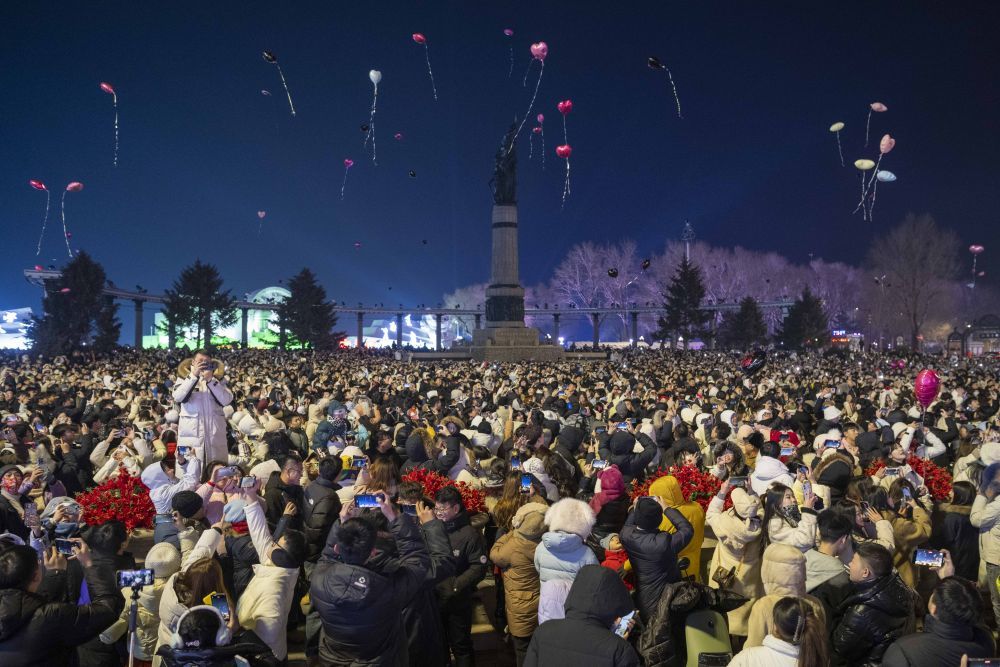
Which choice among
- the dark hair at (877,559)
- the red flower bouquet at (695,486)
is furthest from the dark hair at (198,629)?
the red flower bouquet at (695,486)

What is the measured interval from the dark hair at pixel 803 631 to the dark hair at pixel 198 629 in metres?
2.75

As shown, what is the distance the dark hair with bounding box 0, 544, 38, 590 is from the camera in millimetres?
3805

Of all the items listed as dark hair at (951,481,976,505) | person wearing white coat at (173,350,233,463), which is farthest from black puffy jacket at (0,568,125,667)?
dark hair at (951,481,976,505)

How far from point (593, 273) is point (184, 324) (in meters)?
48.6

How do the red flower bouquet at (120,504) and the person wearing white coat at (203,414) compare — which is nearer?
the red flower bouquet at (120,504)

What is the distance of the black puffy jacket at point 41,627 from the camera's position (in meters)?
3.70

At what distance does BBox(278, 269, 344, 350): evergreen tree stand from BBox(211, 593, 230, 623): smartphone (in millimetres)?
65215

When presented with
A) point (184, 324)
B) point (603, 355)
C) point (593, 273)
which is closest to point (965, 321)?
point (593, 273)

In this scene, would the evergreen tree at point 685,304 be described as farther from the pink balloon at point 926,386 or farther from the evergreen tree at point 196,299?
the pink balloon at point 926,386

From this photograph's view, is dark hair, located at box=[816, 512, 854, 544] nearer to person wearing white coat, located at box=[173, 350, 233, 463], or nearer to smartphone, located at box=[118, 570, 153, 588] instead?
smartphone, located at box=[118, 570, 153, 588]

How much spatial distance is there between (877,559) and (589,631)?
6.43 ft

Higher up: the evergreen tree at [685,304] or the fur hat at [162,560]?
the evergreen tree at [685,304]

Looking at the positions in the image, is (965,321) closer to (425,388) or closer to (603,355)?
(603,355)

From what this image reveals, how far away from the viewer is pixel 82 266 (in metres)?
51.2
